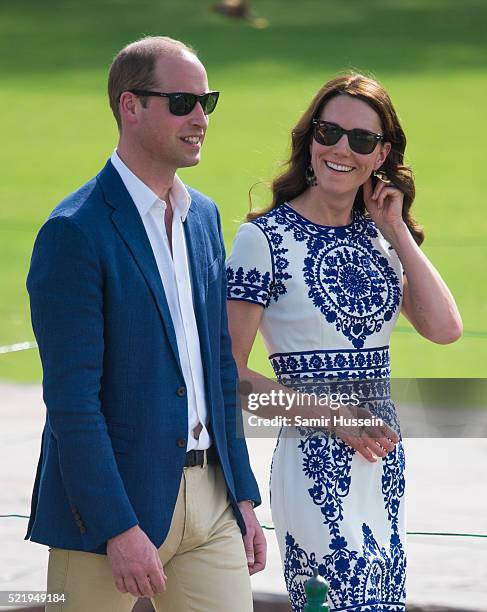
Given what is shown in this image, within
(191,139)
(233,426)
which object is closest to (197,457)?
(233,426)

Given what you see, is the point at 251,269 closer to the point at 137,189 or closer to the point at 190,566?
the point at 137,189

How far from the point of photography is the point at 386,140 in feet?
13.5

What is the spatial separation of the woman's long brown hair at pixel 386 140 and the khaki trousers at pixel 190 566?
101cm

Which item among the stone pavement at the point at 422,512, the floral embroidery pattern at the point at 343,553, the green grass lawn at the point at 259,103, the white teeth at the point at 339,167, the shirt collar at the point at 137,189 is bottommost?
the stone pavement at the point at 422,512

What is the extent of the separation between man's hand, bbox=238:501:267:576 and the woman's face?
958 mm

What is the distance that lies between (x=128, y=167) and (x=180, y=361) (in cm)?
47

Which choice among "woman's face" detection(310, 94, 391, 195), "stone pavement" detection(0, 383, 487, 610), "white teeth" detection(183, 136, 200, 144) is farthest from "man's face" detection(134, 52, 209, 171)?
"stone pavement" detection(0, 383, 487, 610)

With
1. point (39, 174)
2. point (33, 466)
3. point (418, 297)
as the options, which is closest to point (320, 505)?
point (418, 297)

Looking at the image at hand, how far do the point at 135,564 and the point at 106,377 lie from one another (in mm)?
420

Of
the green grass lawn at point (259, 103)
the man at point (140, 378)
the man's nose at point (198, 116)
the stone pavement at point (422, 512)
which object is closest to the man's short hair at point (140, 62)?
the man at point (140, 378)

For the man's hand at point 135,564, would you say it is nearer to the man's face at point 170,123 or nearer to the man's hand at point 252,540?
the man's hand at point 252,540

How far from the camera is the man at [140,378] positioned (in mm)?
3164

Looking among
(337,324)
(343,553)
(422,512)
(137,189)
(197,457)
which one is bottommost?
(422,512)

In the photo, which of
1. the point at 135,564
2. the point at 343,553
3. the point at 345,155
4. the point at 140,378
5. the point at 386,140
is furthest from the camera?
the point at 386,140
